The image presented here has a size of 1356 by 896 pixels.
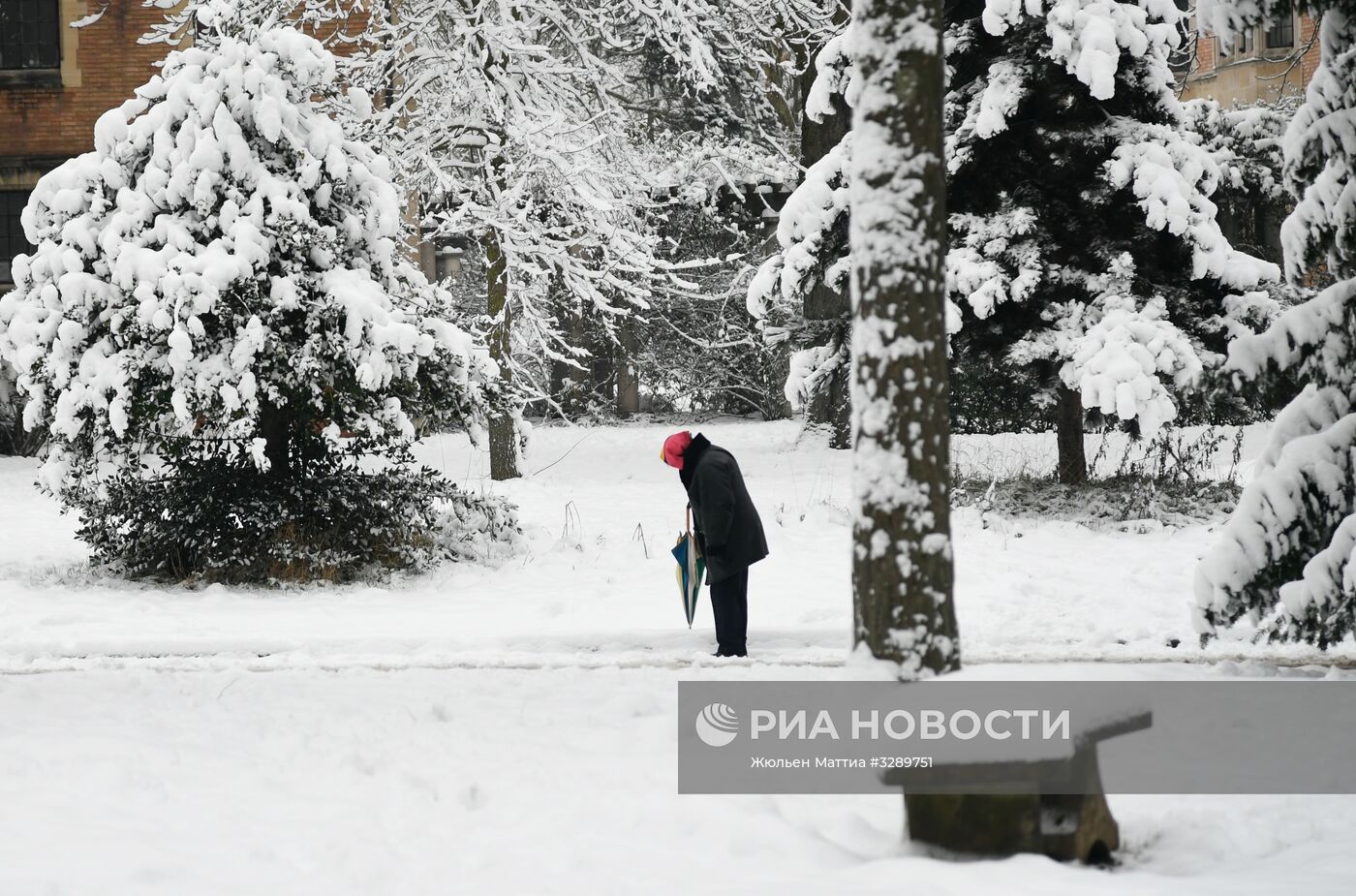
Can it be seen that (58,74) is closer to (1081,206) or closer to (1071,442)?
(1081,206)

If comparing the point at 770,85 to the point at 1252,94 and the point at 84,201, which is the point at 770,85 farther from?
the point at 84,201

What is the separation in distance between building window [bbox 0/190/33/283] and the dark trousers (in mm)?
18035

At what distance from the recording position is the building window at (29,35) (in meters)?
20.9

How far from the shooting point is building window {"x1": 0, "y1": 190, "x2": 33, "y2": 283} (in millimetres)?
21125

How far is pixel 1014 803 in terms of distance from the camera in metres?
4.31

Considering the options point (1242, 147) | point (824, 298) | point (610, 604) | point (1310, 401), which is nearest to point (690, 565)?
point (610, 604)

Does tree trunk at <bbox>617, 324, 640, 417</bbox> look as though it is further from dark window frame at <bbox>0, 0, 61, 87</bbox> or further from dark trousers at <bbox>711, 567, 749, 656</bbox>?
dark trousers at <bbox>711, 567, 749, 656</bbox>

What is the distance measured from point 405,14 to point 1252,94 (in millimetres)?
18288

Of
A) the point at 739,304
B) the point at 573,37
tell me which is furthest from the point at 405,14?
the point at 739,304

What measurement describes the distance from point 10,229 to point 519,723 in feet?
62.4

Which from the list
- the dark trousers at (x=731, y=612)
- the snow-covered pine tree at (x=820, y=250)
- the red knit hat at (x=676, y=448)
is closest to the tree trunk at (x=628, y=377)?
the snow-covered pine tree at (x=820, y=250)

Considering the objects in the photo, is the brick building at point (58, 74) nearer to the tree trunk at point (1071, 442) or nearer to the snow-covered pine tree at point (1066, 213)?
the snow-covered pine tree at point (1066, 213)

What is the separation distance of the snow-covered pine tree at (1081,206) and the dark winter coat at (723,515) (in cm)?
434

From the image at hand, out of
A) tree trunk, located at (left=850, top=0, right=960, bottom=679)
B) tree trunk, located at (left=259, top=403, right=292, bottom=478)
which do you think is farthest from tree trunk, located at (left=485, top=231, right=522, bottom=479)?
tree trunk, located at (left=850, top=0, right=960, bottom=679)
